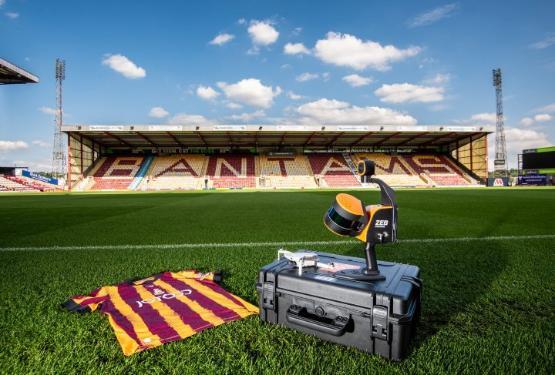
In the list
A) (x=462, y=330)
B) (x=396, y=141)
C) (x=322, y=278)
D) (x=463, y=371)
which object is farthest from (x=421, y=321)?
(x=396, y=141)

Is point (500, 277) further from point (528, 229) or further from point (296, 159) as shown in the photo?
point (296, 159)

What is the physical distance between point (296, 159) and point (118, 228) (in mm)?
37603

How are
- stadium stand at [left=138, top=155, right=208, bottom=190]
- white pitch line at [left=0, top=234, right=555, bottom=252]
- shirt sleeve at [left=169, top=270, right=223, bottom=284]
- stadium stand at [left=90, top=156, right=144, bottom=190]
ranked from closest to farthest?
shirt sleeve at [left=169, top=270, right=223, bottom=284] < white pitch line at [left=0, top=234, right=555, bottom=252] < stadium stand at [left=90, top=156, right=144, bottom=190] < stadium stand at [left=138, top=155, right=208, bottom=190]

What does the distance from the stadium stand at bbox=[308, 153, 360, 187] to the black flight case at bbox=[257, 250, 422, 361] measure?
122ft

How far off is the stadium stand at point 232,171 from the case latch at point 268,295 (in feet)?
121

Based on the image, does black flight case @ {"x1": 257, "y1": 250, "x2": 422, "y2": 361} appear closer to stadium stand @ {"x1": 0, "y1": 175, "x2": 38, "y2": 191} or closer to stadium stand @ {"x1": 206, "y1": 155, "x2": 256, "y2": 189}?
stadium stand @ {"x1": 206, "y1": 155, "x2": 256, "y2": 189}

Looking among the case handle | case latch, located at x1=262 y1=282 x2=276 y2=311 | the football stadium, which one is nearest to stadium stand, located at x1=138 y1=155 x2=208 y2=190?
the football stadium

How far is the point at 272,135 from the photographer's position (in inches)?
1500

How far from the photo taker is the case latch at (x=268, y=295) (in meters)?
2.18

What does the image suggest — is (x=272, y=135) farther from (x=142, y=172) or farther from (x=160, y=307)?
(x=160, y=307)

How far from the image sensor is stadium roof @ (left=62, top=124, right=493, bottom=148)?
3378 cm

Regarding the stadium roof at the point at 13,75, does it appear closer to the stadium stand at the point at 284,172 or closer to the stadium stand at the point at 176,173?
the stadium stand at the point at 176,173

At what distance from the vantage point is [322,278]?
2.02 metres

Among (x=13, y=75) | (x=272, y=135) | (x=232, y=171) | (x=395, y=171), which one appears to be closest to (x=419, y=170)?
(x=395, y=171)
